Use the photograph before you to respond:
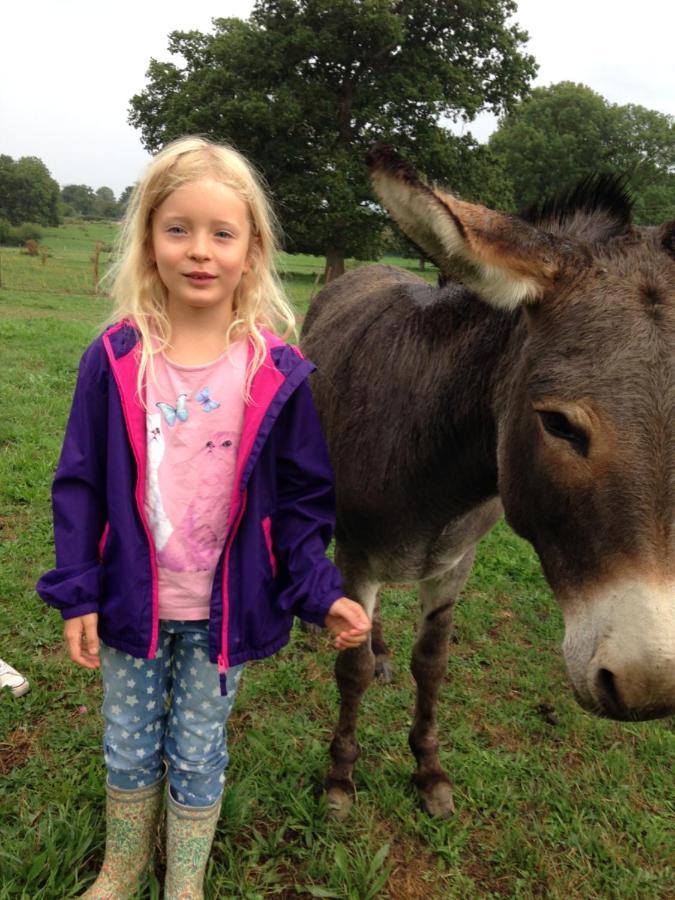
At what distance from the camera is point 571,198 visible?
1893 mm

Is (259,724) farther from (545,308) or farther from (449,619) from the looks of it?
(545,308)

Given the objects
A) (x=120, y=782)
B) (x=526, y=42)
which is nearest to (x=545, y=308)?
(x=120, y=782)

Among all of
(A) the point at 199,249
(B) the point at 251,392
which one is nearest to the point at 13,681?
(B) the point at 251,392

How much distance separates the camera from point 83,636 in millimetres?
1641

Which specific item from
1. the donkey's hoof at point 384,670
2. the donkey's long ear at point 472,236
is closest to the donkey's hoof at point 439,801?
the donkey's hoof at point 384,670

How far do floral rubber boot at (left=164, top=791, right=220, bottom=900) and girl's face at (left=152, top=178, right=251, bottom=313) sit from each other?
1.59m

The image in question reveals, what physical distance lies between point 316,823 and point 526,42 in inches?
1209

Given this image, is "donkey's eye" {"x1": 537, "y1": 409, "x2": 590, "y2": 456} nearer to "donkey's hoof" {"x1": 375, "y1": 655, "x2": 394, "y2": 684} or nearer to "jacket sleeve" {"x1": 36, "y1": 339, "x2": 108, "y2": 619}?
"jacket sleeve" {"x1": 36, "y1": 339, "x2": 108, "y2": 619}

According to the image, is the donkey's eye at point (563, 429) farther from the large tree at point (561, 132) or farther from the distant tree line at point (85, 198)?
the distant tree line at point (85, 198)

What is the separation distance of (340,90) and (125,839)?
90.5 feet

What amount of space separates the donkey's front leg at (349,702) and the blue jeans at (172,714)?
0.79m

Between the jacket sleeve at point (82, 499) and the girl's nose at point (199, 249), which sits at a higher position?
the girl's nose at point (199, 249)

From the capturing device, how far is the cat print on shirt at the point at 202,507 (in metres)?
1.69

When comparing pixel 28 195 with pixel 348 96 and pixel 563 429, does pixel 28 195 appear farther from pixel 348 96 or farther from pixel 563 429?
pixel 563 429
